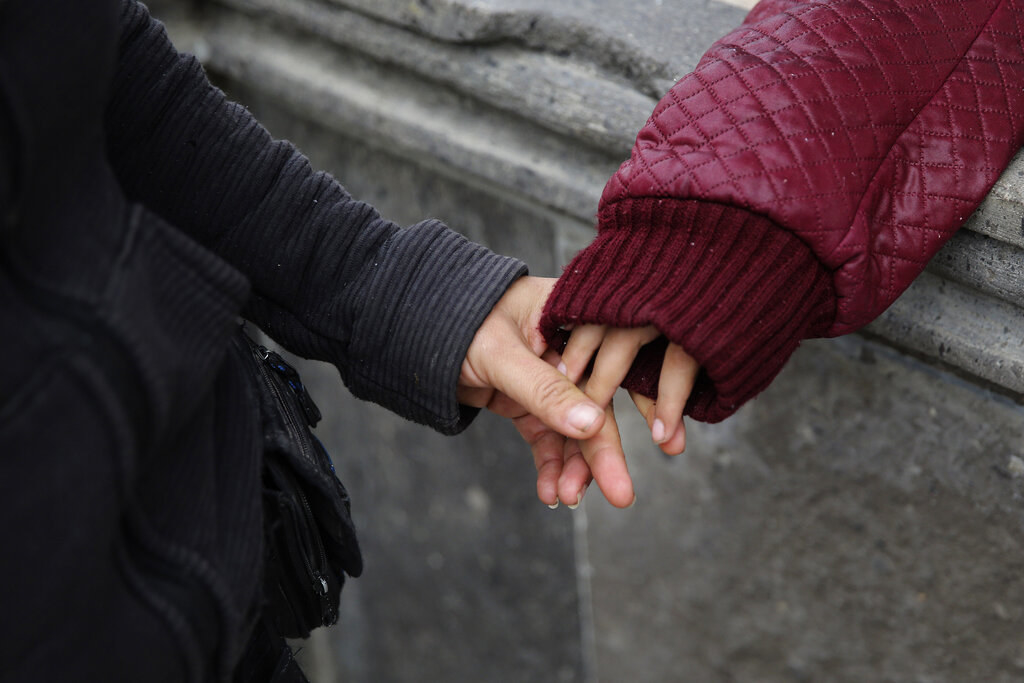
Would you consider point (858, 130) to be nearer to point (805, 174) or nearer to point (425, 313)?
point (805, 174)

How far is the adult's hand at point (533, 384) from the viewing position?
2.72 ft

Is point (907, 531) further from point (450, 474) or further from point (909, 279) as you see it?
point (450, 474)

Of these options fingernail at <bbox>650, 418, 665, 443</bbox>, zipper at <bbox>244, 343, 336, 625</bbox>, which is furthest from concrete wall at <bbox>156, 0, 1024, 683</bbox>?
zipper at <bbox>244, 343, 336, 625</bbox>

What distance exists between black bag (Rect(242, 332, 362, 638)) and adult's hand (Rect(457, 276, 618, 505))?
0.56 feet

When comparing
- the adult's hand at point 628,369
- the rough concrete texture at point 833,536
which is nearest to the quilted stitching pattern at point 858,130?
the adult's hand at point 628,369

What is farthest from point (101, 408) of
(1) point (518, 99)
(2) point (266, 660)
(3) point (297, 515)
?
(1) point (518, 99)

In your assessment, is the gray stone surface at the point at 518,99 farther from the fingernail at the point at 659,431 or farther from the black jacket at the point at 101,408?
the black jacket at the point at 101,408

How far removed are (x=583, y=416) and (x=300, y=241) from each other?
32cm

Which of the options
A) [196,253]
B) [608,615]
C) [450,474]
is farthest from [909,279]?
[450,474]

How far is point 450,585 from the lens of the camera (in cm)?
192

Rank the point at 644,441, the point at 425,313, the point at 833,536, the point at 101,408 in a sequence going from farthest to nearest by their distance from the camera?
1. the point at 644,441
2. the point at 833,536
3. the point at 425,313
4. the point at 101,408

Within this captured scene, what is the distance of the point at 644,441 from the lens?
1418 millimetres

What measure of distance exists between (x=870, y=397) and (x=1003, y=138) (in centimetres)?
40

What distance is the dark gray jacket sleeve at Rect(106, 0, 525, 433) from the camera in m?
0.83
